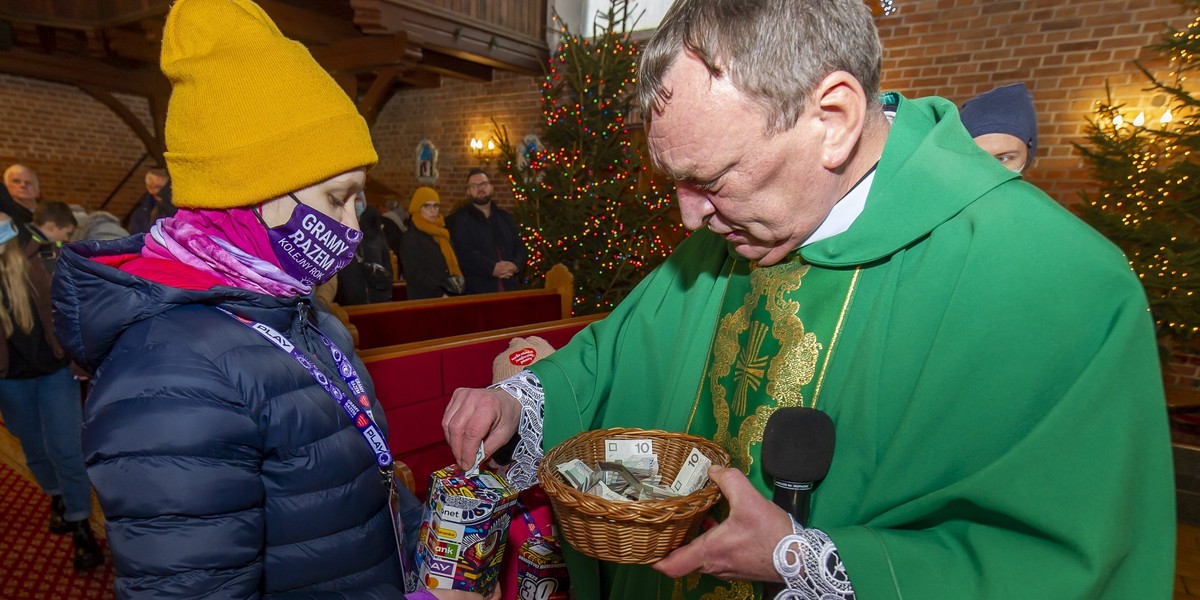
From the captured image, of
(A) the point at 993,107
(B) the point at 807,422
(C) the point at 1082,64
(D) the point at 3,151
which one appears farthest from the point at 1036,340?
(D) the point at 3,151

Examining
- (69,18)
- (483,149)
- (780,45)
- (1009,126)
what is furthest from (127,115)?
(780,45)

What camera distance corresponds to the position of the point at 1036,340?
3.16ft

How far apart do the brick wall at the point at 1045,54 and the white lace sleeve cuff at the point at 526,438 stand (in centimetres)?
578

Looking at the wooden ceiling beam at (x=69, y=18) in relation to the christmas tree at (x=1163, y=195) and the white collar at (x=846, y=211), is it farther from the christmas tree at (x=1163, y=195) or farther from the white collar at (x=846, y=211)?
the christmas tree at (x=1163, y=195)

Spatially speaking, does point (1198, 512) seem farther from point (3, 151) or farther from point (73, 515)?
point (3, 151)

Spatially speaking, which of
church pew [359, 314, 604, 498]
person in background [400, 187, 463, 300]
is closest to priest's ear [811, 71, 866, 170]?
church pew [359, 314, 604, 498]

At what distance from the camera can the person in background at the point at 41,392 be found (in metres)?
3.22

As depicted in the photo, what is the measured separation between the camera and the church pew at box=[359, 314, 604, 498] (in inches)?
123

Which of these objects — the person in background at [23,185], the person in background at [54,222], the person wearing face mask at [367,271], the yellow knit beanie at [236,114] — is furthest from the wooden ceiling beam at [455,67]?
the yellow knit beanie at [236,114]

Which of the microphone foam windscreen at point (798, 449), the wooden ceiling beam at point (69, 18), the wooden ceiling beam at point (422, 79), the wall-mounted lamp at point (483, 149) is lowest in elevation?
the microphone foam windscreen at point (798, 449)

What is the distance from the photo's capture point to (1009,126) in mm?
2518

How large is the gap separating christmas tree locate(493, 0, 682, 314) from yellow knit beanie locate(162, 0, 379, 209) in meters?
5.46

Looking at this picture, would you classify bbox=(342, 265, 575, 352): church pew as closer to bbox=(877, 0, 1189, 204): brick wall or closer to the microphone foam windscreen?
the microphone foam windscreen

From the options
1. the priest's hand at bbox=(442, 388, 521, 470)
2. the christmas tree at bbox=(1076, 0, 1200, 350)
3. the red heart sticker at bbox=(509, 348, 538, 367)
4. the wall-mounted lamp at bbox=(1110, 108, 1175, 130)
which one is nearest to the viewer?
the priest's hand at bbox=(442, 388, 521, 470)
